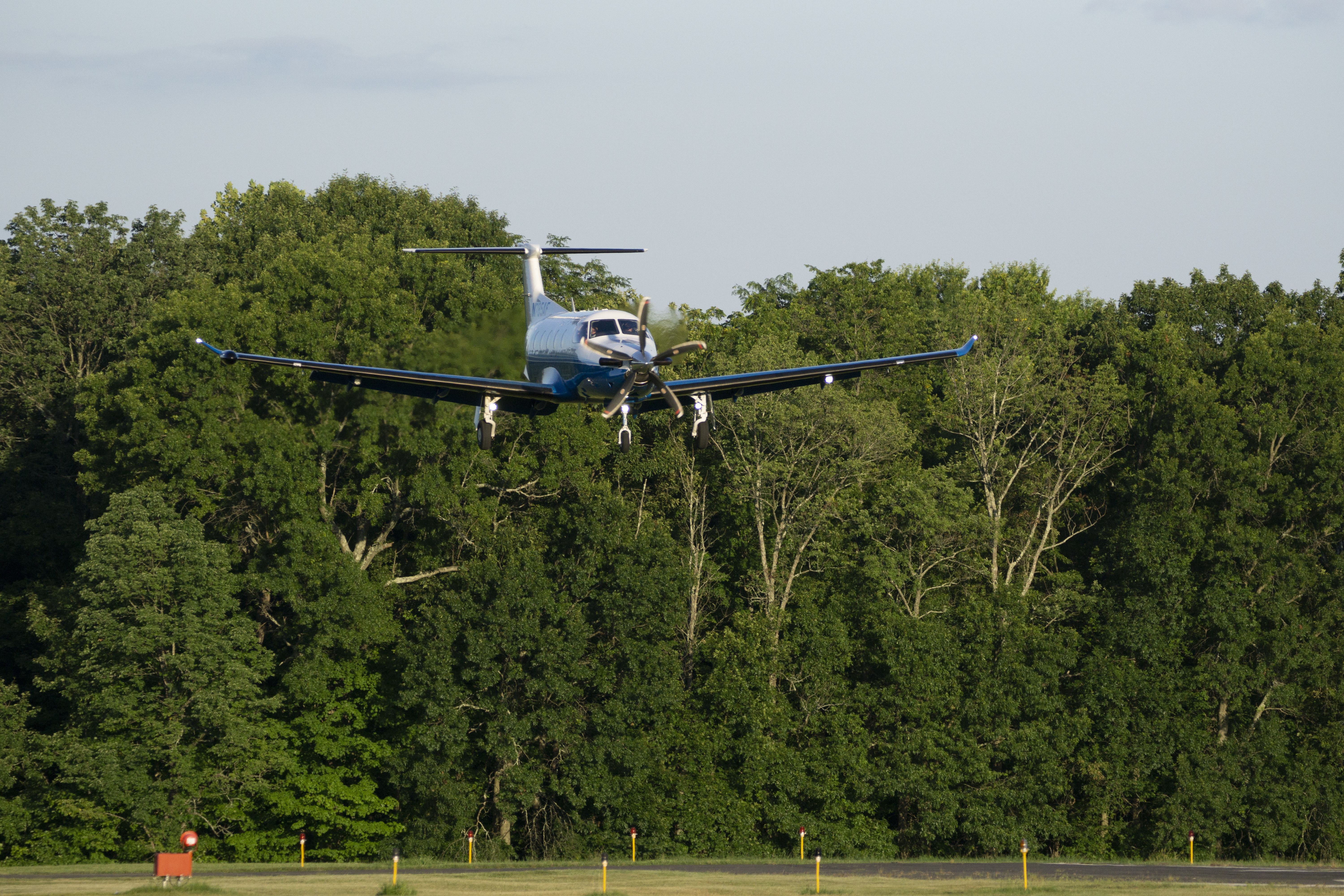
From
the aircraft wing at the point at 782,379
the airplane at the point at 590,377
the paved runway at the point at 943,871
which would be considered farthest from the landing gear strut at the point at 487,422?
the paved runway at the point at 943,871

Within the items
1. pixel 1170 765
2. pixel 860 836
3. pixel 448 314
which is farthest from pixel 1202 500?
pixel 448 314

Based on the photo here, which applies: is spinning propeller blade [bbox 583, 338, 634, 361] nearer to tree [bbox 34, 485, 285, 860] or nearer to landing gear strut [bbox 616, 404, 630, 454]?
landing gear strut [bbox 616, 404, 630, 454]

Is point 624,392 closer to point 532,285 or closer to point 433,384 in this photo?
point 433,384

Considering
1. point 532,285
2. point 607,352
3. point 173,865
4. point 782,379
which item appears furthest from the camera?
point 532,285

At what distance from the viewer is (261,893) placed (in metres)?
34.8

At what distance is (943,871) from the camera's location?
4766 centimetres

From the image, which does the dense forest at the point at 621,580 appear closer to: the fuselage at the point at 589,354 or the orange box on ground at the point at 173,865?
the fuselage at the point at 589,354

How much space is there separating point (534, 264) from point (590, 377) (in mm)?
10941

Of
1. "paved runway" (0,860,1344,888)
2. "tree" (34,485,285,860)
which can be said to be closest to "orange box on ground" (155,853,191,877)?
"paved runway" (0,860,1344,888)

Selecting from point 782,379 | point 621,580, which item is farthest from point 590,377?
point 621,580

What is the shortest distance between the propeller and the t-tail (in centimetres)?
441

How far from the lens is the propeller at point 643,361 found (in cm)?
3003

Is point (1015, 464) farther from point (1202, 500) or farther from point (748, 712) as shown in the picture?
point (748, 712)

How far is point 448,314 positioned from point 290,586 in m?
12.0
